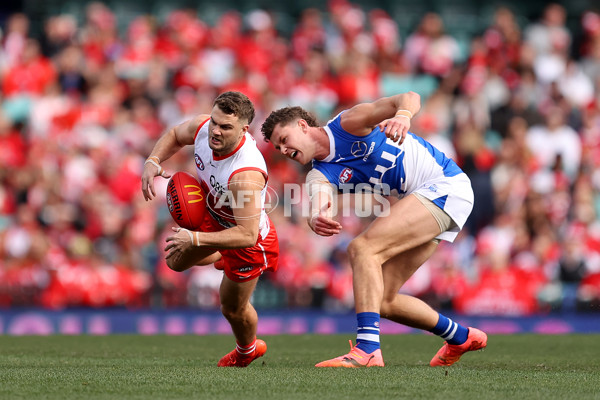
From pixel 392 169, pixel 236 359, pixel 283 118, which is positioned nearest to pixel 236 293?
pixel 236 359

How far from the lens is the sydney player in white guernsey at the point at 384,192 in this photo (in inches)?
237

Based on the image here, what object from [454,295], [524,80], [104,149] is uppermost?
[524,80]

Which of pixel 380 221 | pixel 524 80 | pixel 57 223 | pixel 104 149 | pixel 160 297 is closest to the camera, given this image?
pixel 380 221

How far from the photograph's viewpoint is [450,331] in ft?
21.1

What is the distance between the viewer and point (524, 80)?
45.3 feet

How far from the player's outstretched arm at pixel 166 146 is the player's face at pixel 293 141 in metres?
0.53

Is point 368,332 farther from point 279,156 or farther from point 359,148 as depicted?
point 279,156

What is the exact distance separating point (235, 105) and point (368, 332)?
1.59 metres

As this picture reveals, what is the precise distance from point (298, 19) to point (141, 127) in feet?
14.9

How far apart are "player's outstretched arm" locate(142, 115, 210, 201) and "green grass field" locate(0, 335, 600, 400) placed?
3.92 ft

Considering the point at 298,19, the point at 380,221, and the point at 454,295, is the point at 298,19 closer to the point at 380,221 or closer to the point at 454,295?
the point at 454,295

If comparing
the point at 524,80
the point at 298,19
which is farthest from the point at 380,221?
the point at 298,19

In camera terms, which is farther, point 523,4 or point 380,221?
point 523,4

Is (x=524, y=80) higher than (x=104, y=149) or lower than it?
higher
